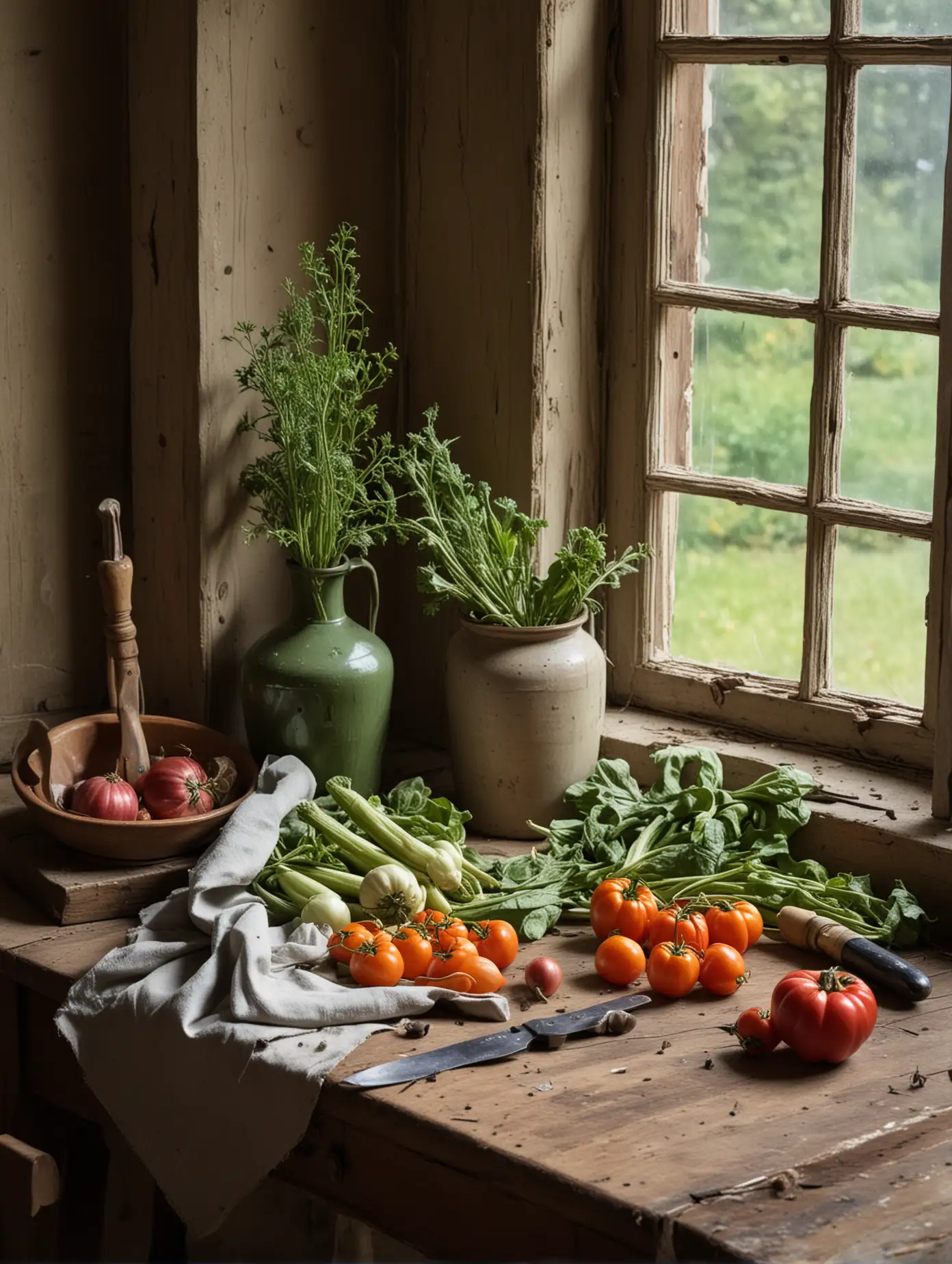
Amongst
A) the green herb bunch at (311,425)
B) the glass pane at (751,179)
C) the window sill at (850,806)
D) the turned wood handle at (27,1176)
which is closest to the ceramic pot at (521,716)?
the window sill at (850,806)

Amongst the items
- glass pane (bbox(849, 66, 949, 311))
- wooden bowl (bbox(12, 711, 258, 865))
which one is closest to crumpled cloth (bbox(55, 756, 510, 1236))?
wooden bowl (bbox(12, 711, 258, 865))

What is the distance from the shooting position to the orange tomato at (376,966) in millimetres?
2053

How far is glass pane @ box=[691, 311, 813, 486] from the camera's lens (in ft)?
8.25

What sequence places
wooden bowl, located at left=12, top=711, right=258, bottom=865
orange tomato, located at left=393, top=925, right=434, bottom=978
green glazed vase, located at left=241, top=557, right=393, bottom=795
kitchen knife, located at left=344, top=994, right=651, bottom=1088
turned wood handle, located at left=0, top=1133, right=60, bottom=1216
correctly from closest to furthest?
kitchen knife, located at left=344, top=994, right=651, bottom=1088 < turned wood handle, located at left=0, top=1133, right=60, bottom=1216 < orange tomato, located at left=393, top=925, right=434, bottom=978 < wooden bowl, located at left=12, top=711, right=258, bottom=865 < green glazed vase, located at left=241, top=557, right=393, bottom=795

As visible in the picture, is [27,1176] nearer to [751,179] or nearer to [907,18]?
[751,179]

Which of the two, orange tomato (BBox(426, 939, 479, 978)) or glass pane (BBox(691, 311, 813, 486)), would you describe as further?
glass pane (BBox(691, 311, 813, 486))

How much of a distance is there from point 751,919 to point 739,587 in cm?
64

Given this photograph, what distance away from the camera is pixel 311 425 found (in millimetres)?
2477

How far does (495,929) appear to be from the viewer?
7.00 ft

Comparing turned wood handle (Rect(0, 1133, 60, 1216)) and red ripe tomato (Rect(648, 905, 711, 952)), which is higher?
red ripe tomato (Rect(648, 905, 711, 952))

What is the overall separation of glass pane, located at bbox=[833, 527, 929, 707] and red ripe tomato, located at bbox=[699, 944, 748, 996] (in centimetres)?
59

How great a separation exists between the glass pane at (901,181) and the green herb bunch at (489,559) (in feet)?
1.79

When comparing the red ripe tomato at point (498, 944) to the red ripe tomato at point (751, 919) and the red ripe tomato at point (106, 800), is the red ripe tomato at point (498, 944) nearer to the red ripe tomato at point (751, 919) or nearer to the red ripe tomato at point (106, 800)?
the red ripe tomato at point (751, 919)

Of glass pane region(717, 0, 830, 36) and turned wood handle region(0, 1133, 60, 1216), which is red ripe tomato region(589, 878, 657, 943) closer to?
turned wood handle region(0, 1133, 60, 1216)
